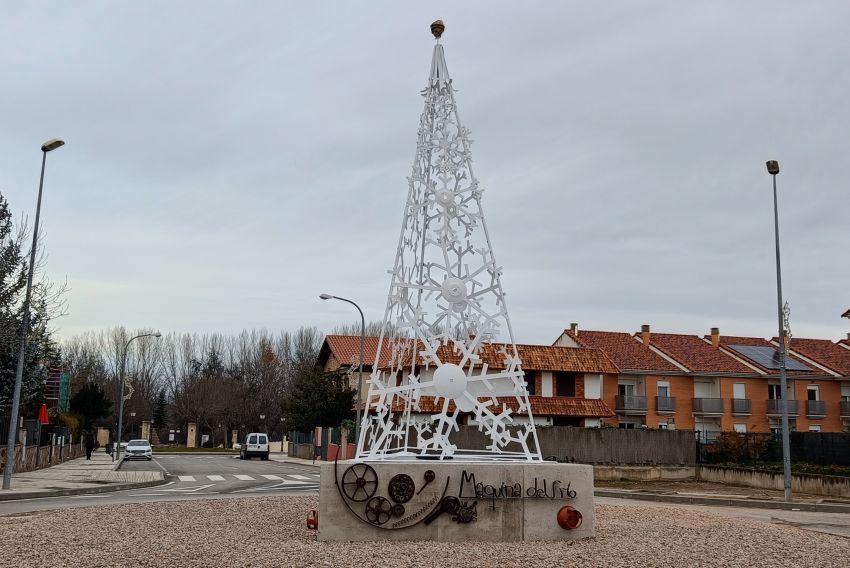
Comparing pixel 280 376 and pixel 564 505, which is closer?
pixel 564 505

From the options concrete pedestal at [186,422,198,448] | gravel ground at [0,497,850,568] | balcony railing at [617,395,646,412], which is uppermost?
balcony railing at [617,395,646,412]

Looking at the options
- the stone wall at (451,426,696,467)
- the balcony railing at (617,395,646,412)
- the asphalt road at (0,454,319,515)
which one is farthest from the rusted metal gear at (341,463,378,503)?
the balcony railing at (617,395,646,412)

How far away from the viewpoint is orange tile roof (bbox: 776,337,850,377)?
50.6 metres

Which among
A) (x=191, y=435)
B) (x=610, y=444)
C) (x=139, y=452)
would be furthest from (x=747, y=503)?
(x=191, y=435)

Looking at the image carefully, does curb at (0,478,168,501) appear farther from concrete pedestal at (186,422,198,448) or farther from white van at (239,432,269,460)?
concrete pedestal at (186,422,198,448)

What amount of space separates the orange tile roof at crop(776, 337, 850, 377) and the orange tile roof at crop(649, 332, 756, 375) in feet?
19.3

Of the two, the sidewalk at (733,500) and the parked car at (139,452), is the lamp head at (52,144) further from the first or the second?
the parked car at (139,452)

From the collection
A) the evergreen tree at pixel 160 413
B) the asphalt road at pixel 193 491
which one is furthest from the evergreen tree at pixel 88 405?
the asphalt road at pixel 193 491

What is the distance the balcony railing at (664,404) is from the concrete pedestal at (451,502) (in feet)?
125

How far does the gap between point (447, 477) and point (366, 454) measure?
1663 millimetres

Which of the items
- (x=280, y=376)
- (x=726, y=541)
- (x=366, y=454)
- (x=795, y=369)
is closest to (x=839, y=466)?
(x=726, y=541)

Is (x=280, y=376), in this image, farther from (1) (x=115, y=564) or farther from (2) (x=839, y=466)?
(1) (x=115, y=564)

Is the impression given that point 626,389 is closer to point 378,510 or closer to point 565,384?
point 565,384

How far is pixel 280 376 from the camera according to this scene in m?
81.6
